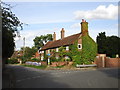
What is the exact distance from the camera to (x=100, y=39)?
7706cm

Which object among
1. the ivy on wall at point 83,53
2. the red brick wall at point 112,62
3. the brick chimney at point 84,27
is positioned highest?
the brick chimney at point 84,27

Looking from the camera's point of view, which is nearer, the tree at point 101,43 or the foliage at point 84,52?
the foliage at point 84,52

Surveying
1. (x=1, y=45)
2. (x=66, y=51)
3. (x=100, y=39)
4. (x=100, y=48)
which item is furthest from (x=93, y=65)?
(x=100, y=39)

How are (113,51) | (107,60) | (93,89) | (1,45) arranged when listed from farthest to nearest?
1. (113,51)
2. (107,60)
3. (1,45)
4. (93,89)

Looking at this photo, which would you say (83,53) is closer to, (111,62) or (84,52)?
(84,52)

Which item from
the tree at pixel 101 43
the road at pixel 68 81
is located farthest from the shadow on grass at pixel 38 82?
the tree at pixel 101 43

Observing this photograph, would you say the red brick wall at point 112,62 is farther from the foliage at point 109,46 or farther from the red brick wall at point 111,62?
the foliage at point 109,46

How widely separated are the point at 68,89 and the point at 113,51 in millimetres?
57233

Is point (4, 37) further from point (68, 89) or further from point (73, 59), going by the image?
point (73, 59)

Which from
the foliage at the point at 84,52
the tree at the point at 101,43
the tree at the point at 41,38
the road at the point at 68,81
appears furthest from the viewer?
the tree at the point at 41,38

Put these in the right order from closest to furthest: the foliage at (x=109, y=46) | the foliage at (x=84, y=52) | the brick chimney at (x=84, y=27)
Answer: the foliage at (x=84, y=52)
the brick chimney at (x=84, y=27)
the foliage at (x=109, y=46)

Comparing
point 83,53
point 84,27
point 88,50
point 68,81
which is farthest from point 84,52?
point 68,81

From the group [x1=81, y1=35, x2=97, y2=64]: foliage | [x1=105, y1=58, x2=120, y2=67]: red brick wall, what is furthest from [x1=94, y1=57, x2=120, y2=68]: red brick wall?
[x1=81, y1=35, x2=97, y2=64]: foliage

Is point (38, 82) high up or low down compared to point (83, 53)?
down
